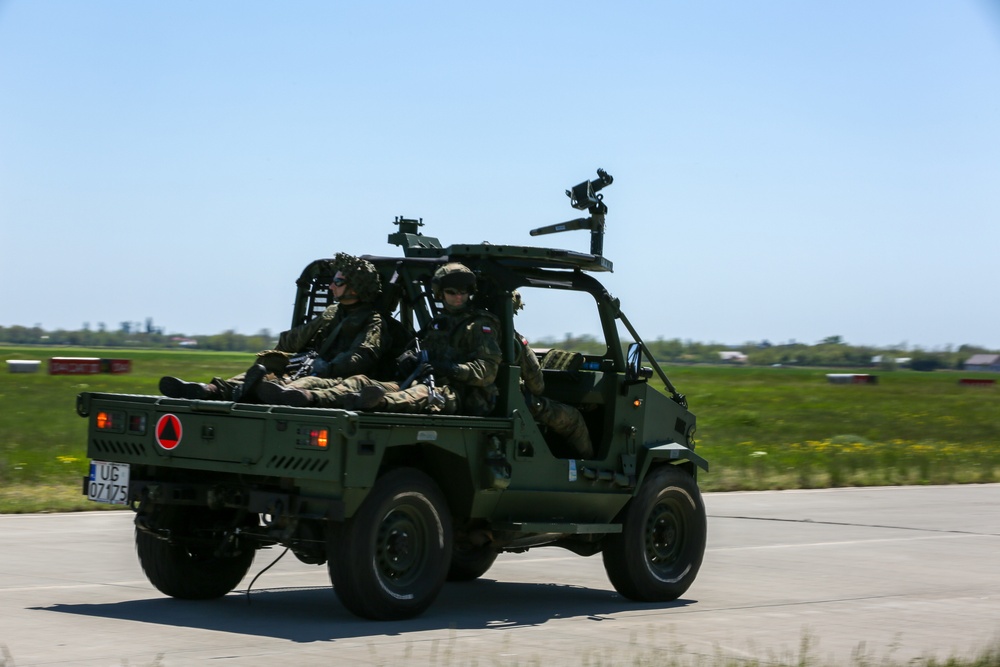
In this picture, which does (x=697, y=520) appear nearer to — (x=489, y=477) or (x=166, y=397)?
(x=489, y=477)

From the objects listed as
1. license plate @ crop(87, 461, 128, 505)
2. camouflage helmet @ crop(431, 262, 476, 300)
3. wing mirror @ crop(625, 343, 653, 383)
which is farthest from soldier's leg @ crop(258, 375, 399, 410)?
wing mirror @ crop(625, 343, 653, 383)

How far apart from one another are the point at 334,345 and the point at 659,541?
280 centimetres

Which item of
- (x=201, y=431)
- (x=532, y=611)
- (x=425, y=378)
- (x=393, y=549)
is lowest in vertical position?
(x=532, y=611)

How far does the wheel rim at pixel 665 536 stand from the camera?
10.5 metres

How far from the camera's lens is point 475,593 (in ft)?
35.3

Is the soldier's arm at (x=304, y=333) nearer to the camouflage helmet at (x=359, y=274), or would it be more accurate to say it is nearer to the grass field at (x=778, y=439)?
the camouflage helmet at (x=359, y=274)

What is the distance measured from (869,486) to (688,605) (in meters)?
12.8

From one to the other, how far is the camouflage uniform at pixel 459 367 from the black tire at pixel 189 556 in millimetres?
1256

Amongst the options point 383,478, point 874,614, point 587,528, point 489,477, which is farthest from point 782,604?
point 383,478

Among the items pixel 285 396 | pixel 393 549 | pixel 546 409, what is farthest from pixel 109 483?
pixel 546 409

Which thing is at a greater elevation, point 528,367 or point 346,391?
point 528,367

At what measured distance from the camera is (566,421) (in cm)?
1002

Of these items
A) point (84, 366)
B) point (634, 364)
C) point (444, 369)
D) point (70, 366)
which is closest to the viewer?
point (444, 369)

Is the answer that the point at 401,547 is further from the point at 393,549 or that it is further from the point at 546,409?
the point at 546,409
